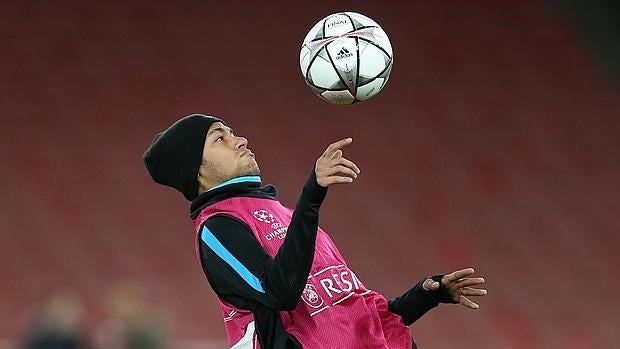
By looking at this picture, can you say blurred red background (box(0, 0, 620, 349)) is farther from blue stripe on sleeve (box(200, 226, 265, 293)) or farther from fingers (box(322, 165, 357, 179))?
fingers (box(322, 165, 357, 179))

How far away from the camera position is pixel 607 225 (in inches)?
407

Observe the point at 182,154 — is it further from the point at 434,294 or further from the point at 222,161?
the point at 434,294

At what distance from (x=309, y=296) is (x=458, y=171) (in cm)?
685

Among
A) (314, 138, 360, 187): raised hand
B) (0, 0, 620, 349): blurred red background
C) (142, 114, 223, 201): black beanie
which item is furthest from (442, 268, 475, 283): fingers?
(0, 0, 620, 349): blurred red background

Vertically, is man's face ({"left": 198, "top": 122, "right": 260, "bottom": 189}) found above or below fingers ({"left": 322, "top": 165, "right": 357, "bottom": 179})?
above

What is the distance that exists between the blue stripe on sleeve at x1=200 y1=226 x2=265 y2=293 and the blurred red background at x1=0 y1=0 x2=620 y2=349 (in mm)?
6537

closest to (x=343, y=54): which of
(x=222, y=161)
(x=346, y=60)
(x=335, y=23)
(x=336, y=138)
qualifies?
(x=346, y=60)

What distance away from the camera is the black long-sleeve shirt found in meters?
3.44

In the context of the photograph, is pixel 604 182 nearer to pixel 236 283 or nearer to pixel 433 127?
pixel 433 127

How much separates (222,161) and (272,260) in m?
0.47

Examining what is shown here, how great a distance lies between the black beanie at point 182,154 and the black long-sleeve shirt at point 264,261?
0.09 meters

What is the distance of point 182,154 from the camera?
3.89m

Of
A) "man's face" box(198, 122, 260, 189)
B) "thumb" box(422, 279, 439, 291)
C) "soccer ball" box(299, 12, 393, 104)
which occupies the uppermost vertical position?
"soccer ball" box(299, 12, 393, 104)

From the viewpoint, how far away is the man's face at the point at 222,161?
3.86 meters
